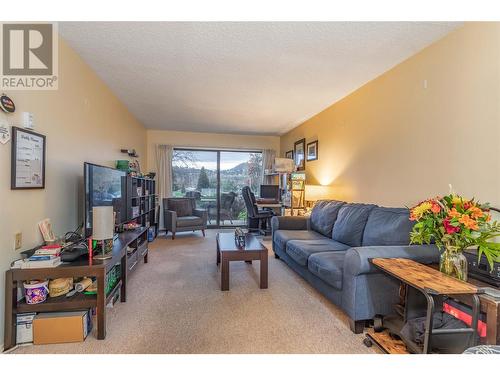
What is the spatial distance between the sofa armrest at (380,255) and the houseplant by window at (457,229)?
11.6 inches

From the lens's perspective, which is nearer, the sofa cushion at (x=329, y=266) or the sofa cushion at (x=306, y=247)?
the sofa cushion at (x=329, y=266)


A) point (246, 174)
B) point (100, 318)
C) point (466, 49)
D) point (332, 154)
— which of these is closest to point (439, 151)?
point (466, 49)

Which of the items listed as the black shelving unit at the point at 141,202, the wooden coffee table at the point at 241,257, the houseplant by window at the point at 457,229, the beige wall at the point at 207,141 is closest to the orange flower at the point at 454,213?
the houseplant by window at the point at 457,229

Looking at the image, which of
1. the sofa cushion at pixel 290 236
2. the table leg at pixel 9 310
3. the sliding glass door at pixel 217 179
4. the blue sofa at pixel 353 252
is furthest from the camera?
the sliding glass door at pixel 217 179

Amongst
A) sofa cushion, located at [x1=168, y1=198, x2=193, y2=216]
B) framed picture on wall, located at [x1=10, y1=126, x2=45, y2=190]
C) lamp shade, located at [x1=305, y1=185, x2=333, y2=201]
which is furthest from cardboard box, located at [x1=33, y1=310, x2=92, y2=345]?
sofa cushion, located at [x1=168, y1=198, x2=193, y2=216]

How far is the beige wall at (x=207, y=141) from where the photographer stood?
5.94 metres

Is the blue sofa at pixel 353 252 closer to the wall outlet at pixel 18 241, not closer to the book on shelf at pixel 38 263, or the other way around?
the book on shelf at pixel 38 263

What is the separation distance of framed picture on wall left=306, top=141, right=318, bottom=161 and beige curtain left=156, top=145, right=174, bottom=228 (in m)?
3.22

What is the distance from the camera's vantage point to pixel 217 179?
21.0 ft

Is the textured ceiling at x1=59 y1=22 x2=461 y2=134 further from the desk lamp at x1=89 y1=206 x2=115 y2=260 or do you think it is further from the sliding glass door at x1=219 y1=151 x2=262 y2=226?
the sliding glass door at x1=219 y1=151 x2=262 y2=226

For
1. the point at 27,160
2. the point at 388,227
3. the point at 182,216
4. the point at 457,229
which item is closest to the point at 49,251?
the point at 27,160

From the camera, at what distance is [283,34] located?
2119 mm

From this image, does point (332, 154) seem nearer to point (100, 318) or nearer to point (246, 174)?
point (246, 174)

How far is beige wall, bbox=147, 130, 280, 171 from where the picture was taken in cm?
594
